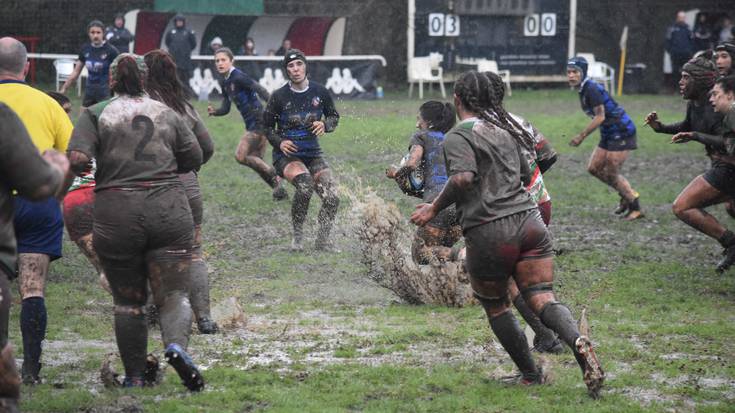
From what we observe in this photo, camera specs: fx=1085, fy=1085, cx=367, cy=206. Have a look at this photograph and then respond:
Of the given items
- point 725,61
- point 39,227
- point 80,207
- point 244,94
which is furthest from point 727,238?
point 244,94

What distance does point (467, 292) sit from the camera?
8234mm

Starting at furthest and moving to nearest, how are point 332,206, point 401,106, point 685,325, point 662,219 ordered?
point 401,106
point 662,219
point 332,206
point 685,325

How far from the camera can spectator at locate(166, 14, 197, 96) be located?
25.1 meters

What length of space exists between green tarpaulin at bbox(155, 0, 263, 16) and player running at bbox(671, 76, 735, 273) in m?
19.4

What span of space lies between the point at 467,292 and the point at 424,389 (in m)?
2.32

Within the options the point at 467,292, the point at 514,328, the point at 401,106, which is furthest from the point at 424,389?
the point at 401,106

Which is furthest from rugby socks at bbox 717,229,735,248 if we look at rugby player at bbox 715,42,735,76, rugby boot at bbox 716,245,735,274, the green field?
rugby player at bbox 715,42,735,76

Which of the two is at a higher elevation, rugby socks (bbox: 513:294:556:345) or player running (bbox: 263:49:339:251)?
player running (bbox: 263:49:339:251)

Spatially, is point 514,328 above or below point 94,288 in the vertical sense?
above

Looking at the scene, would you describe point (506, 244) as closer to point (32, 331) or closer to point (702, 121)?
point (32, 331)

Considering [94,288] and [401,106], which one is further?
[401,106]

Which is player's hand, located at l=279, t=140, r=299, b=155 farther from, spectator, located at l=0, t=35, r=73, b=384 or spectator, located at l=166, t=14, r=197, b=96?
spectator, located at l=166, t=14, r=197, b=96

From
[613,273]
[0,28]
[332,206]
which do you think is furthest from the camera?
[0,28]

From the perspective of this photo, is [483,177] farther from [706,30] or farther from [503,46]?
[706,30]
